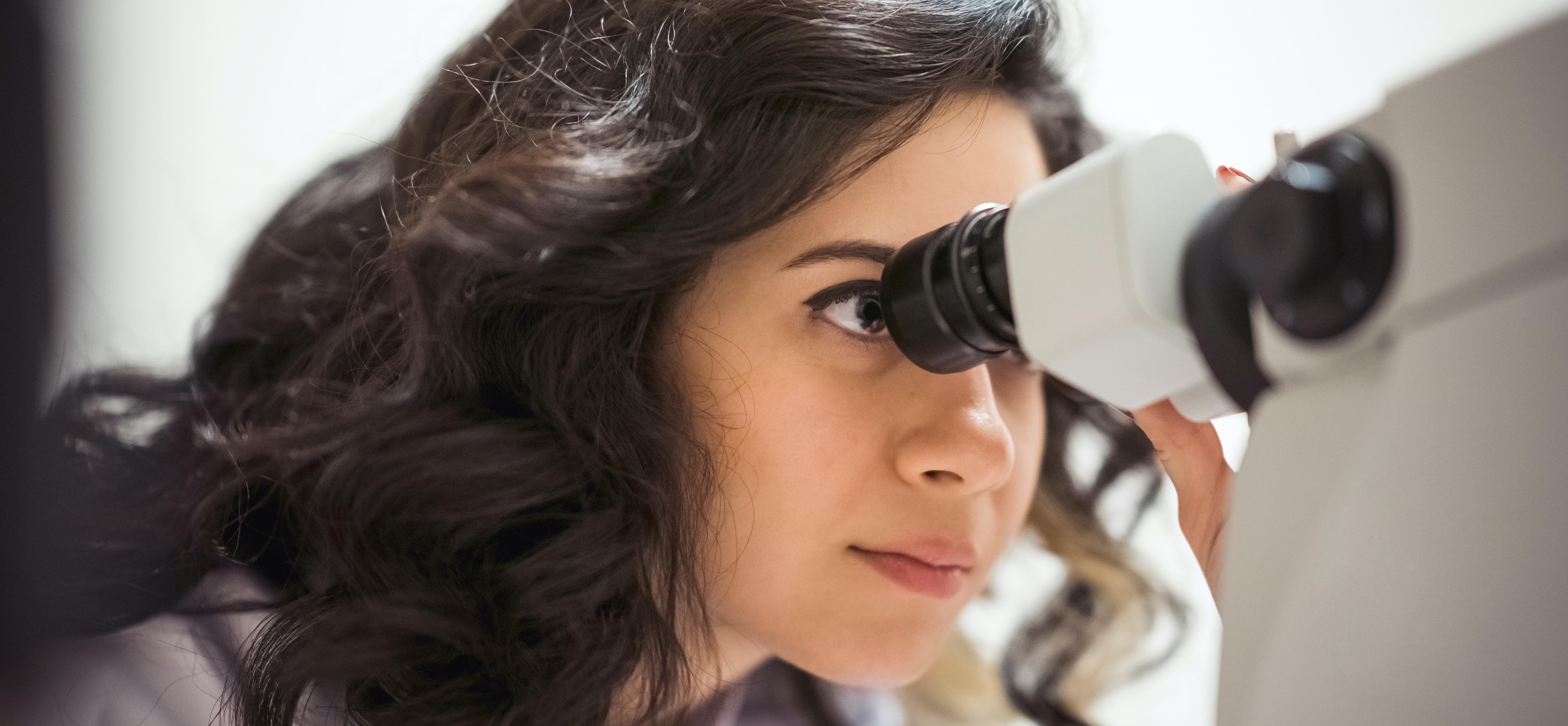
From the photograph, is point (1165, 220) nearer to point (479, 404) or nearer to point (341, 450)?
point (479, 404)

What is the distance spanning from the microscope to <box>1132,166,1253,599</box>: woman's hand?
49cm

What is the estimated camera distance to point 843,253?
864mm

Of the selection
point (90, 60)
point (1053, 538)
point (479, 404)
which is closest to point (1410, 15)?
point (1053, 538)

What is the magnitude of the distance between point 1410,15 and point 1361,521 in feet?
3.96

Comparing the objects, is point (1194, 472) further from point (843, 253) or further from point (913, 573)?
point (843, 253)

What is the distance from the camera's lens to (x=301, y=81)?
49.5 inches

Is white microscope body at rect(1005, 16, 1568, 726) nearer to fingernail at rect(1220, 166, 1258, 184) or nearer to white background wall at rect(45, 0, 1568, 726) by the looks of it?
fingernail at rect(1220, 166, 1258, 184)

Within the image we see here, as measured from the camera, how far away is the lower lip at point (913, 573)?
90 centimetres

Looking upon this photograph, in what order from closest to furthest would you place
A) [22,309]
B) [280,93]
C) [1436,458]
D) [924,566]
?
1. [1436,458]
2. [924,566]
3. [22,309]
4. [280,93]

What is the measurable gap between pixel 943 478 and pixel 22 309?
1090 millimetres

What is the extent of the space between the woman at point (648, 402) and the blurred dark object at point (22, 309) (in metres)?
0.17

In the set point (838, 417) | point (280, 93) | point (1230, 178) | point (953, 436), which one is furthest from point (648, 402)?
point (280, 93)

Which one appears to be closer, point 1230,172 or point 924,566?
point 1230,172

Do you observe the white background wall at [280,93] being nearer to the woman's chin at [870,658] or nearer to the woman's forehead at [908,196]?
the woman's forehead at [908,196]
